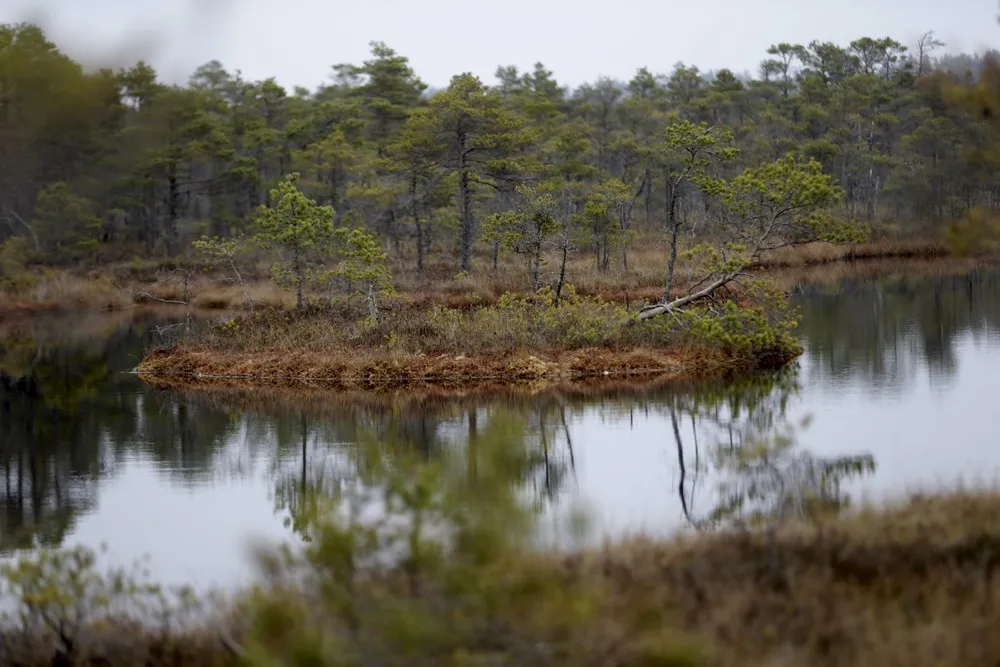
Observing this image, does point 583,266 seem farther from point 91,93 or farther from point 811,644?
point 811,644

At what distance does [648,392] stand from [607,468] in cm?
717

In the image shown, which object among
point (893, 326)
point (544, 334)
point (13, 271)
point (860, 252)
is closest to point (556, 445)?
point (544, 334)

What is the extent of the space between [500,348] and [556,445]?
8.64 meters

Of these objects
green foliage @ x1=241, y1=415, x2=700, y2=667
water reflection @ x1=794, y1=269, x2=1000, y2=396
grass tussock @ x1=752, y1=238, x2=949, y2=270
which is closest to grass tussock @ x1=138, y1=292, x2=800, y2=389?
water reflection @ x1=794, y1=269, x2=1000, y2=396

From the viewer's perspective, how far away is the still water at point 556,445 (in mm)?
12156

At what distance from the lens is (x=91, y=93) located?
61.2m

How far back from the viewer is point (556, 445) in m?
17.1

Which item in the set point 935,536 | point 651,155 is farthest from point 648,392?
point 651,155

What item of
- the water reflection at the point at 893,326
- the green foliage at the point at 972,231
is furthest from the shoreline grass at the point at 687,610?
the water reflection at the point at 893,326

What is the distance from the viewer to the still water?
12156 millimetres

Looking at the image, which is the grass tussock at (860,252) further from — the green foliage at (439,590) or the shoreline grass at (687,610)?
the green foliage at (439,590)

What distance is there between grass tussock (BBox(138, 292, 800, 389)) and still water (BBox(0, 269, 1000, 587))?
5.05 feet

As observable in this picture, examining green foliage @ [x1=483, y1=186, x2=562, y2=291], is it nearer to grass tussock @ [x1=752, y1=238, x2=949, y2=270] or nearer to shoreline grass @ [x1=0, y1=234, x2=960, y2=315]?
shoreline grass @ [x1=0, y1=234, x2=960, y2=315]

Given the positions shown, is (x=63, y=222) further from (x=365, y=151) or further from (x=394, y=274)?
(x=394, y=274)
